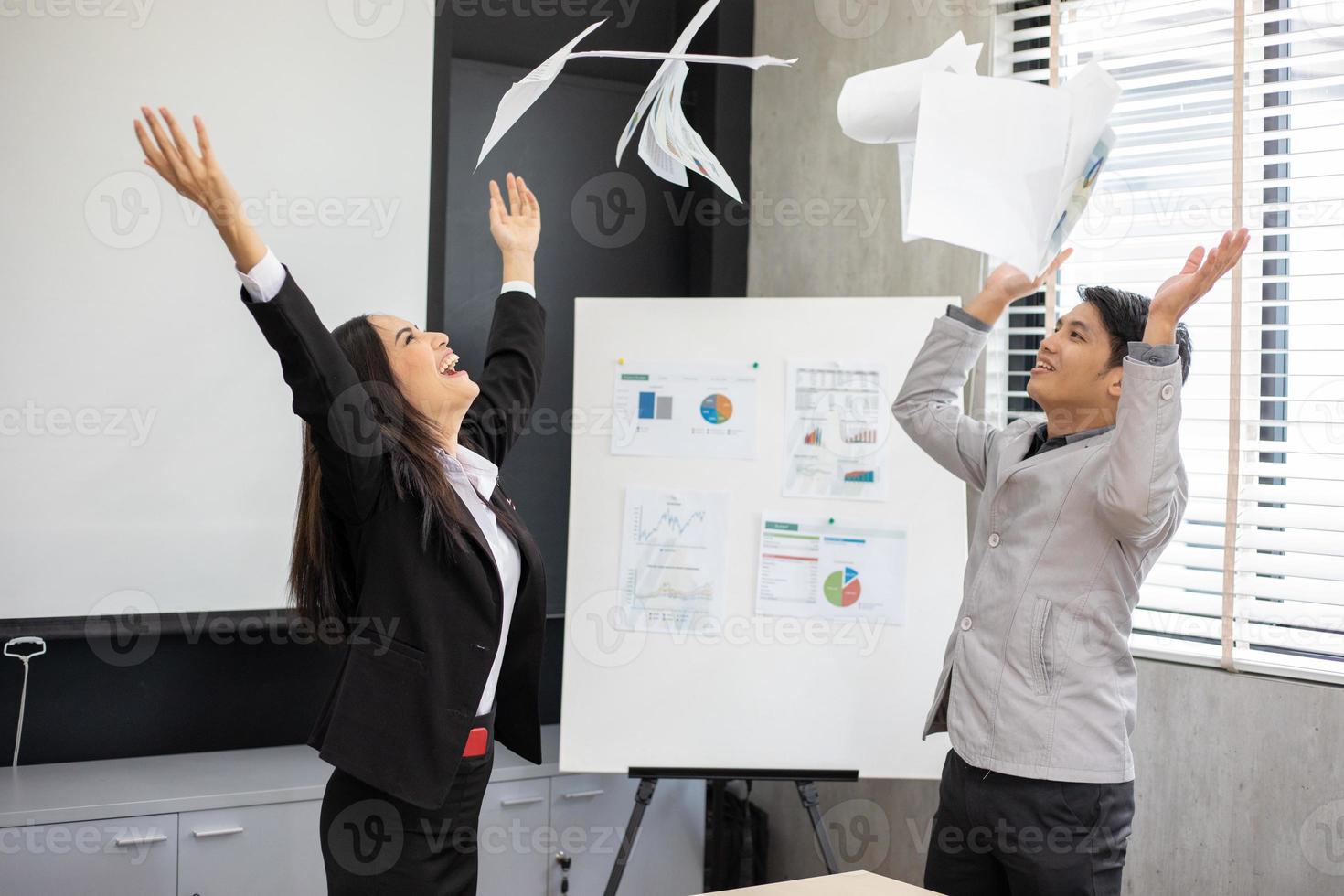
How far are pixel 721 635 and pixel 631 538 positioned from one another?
323 mm

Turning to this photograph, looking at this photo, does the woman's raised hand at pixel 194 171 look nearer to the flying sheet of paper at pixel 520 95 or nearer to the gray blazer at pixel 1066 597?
the flying sheet of paper at pixel 520 95

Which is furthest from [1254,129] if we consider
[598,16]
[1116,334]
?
[598,16]

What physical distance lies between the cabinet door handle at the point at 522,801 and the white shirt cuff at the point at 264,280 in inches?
71.2

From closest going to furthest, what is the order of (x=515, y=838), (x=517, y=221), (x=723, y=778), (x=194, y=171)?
1. (x=194, y=171)
2. (x=517, y=221)
3. (x=723, y=778)
4. (x=515, y=838)

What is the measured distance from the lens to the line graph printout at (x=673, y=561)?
2.64 metres

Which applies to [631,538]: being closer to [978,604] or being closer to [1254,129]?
[978,604]

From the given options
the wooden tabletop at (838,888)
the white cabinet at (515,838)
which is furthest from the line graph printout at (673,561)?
the wooden tabletop at (838,888)

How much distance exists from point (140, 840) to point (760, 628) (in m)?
1.48

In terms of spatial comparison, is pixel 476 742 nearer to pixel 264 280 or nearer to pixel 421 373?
pixel 421 373

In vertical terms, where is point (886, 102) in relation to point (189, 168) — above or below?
above

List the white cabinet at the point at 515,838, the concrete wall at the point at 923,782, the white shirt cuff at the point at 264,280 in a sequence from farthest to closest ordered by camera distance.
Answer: the white cabinet at the point at 515,838 < the concrete wall at the point at 923,782 < the white shirt cuff at the point at 264,280

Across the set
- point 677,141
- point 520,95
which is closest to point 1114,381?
point 677,141

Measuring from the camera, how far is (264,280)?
139cm

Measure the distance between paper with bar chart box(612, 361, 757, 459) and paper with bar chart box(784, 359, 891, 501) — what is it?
0.11 meters
